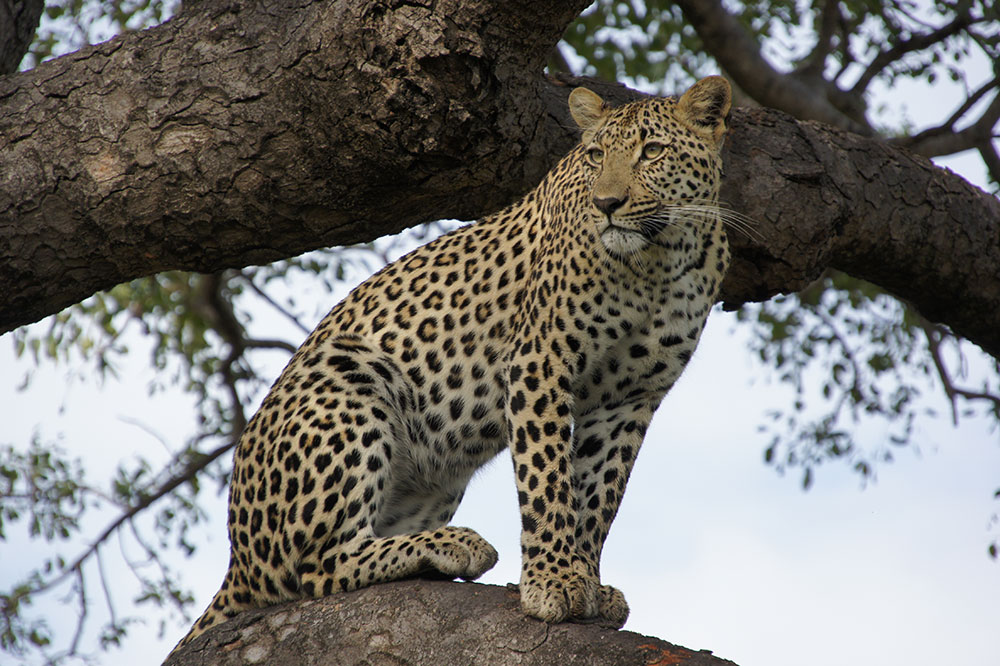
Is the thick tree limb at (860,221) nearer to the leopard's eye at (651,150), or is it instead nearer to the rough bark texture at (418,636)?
the leopard's eye at (651,150)

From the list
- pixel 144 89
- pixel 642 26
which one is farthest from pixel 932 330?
pixel 144 89

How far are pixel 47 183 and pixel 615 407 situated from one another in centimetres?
321

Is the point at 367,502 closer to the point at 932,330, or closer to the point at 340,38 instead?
the point at 340,38

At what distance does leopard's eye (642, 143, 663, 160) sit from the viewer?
5.42 m

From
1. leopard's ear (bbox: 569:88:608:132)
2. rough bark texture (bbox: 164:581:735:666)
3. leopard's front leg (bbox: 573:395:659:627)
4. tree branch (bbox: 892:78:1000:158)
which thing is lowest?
rough bark texture (bbox: 164:581:735:666)

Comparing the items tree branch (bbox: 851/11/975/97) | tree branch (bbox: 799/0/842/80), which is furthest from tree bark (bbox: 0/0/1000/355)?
tree branch (bbox: 851/11/975/97)

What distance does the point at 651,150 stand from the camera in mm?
5434

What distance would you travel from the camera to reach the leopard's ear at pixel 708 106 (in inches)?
220

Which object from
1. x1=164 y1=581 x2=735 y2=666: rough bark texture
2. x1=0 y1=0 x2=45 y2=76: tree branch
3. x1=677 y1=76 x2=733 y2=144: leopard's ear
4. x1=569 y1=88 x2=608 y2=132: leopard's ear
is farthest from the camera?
x1=0 y1=0 x2=45 y2=76: tree branch

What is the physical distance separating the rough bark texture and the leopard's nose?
6.06 feet

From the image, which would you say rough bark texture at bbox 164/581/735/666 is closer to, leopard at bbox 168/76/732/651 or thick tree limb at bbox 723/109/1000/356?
leopard at bbox 168/76/732/651

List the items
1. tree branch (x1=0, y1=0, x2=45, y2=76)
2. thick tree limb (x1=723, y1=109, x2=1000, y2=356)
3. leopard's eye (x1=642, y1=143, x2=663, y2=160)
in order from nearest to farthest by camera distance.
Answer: leopard's eye (x1=642, y1=143, x2=663, y2=160), tree branch (x1=0, y1=0, x2=45, y2=76), thick tree limb (x1=723, y1=109, x2=1000, y2=356)

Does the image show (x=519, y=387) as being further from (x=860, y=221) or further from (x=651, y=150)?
(x=860, y=221)

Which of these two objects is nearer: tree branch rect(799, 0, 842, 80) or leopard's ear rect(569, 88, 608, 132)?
leopard's ear rect(569, 88, 608, 132)
